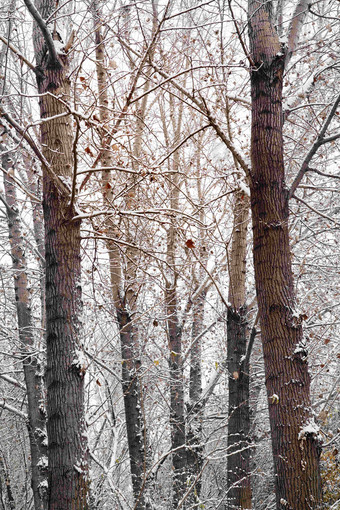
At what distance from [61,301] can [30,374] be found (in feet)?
11.5

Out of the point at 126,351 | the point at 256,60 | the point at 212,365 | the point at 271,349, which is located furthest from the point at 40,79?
the point at 212,365

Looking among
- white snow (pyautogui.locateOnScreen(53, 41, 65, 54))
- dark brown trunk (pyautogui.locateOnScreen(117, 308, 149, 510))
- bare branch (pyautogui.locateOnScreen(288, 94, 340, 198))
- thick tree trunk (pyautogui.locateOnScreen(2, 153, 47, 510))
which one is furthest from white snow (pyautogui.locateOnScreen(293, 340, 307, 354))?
thick tree trunk (pyautogui.locateOnScreen(2, 153, 47, 510))

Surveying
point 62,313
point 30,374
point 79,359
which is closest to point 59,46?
point 62,313

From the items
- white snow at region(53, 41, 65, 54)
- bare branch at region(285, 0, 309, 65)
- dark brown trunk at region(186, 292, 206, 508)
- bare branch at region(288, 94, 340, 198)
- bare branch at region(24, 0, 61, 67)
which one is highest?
bare branch at region(285, 0, 309, 65)

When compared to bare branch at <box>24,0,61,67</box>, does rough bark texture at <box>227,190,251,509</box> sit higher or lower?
lower

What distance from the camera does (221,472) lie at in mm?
13133

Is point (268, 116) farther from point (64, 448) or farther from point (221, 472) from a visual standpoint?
point (221, 472)

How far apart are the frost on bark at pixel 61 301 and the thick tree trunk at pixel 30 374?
2123mm

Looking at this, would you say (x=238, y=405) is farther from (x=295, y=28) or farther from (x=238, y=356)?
(x=295, y=28)

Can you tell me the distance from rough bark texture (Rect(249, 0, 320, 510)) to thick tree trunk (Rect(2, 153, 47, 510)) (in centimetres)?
344

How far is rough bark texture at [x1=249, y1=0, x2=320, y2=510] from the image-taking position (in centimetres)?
361

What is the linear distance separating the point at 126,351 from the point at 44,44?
14.5ft

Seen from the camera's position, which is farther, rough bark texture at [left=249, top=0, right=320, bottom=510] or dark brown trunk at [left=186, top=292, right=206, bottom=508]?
dark brown trunk at [left=186, top=292, right=206, bottom=508]

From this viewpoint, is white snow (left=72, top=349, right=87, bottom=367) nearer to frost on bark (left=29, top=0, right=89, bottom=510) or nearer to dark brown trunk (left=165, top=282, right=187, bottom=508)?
frost on bark (left=29, top=0, right=89, bottom=510)
